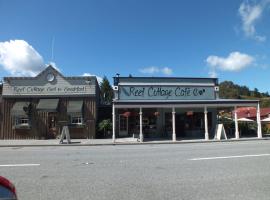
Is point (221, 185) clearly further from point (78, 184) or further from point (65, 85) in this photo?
point (65, 85)

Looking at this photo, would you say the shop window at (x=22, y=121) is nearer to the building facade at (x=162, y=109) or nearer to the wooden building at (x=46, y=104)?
the wooden building at (x=46, y=104)

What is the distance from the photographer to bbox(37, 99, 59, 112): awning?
2614 cm

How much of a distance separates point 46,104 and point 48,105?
0.86ft

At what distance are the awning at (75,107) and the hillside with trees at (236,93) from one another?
279 feet

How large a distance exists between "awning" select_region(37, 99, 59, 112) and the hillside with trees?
3402 inches

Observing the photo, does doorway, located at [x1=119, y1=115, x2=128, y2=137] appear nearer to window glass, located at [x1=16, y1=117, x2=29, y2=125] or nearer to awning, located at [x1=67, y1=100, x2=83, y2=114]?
awning, located at [x1=67, y1=100, x2=83, y2=114]

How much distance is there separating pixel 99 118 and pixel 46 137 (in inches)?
209

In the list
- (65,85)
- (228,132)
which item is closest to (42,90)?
(65,85)

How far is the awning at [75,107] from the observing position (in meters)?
26.5

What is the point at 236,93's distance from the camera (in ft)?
391

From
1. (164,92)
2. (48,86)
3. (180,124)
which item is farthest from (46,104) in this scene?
(180,124)

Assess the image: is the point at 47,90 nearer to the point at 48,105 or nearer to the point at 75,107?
the point at 48,105

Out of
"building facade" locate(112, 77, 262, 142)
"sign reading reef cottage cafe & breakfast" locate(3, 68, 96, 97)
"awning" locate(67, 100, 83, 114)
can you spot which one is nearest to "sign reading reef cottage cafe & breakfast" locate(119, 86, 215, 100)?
"building facade" locate(112, 77, 262, 142)

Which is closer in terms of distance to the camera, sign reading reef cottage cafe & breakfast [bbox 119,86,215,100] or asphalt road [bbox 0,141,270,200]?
asphalt road [bbox 0,141,270,200]
